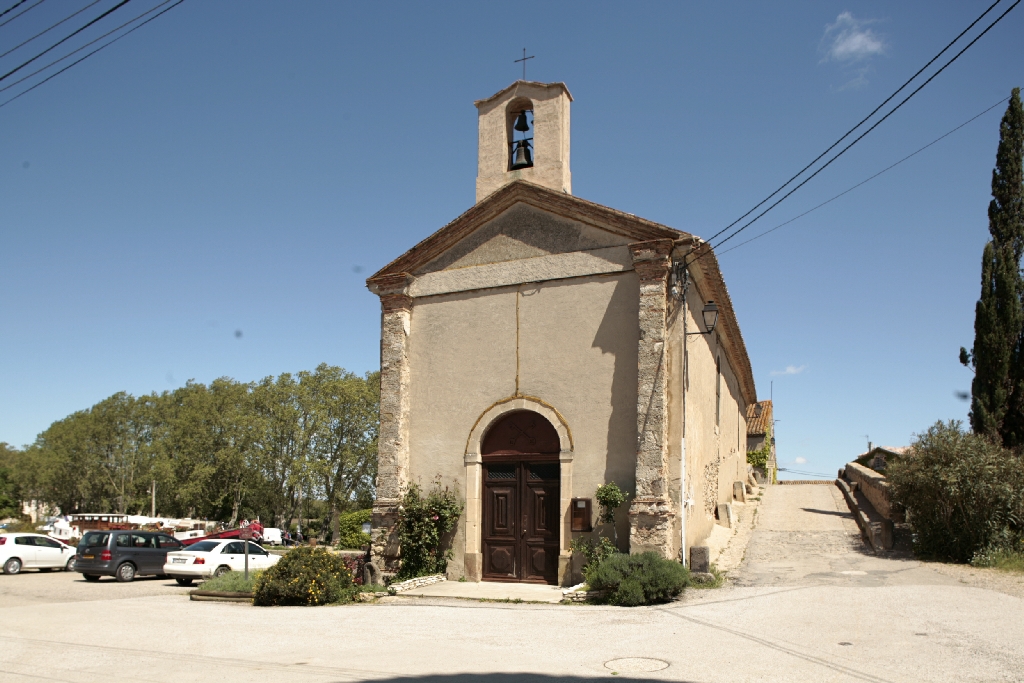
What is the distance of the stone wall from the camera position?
17.4 m

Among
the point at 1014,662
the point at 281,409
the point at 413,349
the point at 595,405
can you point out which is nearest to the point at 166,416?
the point at 281,409

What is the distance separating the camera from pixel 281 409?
48750 mm

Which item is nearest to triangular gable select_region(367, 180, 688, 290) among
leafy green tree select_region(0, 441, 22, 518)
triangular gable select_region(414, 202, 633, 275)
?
triangular gable select_region(414, 202, 633, 275)

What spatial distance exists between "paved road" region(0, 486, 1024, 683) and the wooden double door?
6.18 ft

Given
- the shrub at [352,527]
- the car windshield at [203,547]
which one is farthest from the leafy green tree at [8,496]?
the car windshield at [203,547]

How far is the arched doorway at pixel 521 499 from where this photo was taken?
47.0ft

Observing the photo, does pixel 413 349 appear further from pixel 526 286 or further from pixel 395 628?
pixel 395 628

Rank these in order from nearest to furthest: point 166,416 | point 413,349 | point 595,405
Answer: point 595,405
point 413,349
point 166,416

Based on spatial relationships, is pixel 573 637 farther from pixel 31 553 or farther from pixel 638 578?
pixel 31 553

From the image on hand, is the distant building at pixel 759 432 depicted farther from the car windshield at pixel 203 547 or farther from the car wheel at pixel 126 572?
the car wheel at pixel 126 572

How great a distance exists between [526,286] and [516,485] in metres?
3.96

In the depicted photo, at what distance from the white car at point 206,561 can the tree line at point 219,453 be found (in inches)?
935

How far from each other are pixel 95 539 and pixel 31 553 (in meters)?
4.46

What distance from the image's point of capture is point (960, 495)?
14.0 metres
